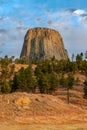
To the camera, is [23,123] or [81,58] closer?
[23,123]

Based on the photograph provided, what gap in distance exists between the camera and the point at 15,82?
90.1 m

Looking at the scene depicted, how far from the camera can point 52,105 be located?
2216 inches

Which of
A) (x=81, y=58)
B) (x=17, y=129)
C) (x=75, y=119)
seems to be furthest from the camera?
(x=81, y=58)

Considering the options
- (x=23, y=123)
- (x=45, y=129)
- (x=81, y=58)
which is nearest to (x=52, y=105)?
(x=23, y=123)

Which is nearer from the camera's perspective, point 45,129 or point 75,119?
point 45,129

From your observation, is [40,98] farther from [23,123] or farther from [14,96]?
[23,123]

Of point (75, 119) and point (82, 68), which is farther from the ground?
point (82, 68)

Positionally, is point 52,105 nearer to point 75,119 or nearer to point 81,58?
point 75,119

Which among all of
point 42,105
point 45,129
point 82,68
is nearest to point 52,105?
point 42,105

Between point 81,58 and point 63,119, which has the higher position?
point 81,58

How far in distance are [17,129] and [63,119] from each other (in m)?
11.1

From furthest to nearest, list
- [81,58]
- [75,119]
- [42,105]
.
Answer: [81,58]
[42,105]
[75,119]

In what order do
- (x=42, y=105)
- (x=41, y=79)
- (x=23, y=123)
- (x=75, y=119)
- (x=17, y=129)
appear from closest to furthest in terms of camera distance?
(x=17, y=129)
(x=23, y=123)
(x=75, y=119)
(x=42, y=105)
(x=41, y=79)

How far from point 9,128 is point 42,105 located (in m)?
13.7
